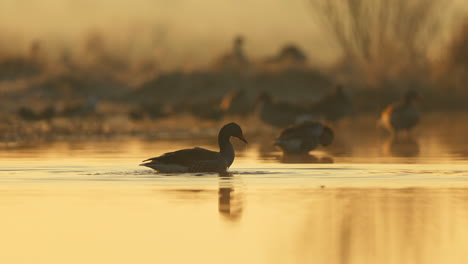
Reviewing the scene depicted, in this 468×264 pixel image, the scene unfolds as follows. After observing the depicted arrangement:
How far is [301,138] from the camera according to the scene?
65.9 ft

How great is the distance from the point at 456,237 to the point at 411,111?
21052mm

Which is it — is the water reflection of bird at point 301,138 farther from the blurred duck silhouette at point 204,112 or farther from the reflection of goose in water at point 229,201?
the blurred duck silhouette at point 204,112

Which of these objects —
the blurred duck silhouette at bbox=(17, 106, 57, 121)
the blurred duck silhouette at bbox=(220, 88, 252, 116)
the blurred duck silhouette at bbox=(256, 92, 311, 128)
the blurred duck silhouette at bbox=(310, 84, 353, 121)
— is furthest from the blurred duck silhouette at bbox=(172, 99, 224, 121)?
the blurred duck silhouette at bbox=(17, 106, 57, 121)

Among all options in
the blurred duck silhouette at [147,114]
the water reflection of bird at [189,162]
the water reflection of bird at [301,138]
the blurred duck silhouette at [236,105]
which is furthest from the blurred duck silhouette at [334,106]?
the water reflection of bird at [189,162]

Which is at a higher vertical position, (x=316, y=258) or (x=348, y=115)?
(x=348, y=115)

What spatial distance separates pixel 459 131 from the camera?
98.0 feet

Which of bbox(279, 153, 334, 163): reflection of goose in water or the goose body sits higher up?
the goose body

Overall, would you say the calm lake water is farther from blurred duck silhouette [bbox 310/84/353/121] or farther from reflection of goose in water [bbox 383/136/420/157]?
blurred duck silhouette [bbox 310/84/353/121]

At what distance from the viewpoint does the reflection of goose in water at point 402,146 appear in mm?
20038

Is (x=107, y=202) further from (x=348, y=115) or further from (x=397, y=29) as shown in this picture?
(x=397, y=29)

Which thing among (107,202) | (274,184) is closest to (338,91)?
(274,184)

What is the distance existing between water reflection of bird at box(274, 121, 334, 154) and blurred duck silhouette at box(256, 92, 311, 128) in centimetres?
1117

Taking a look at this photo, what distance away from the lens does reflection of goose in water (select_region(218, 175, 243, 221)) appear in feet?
33.2

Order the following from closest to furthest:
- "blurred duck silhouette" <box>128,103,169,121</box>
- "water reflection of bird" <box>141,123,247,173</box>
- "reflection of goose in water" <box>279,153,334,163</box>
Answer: "water reflection of bird" <box>141,123,247,173</box> → "reflection of goose in water" <box>279,153,334,163</box> → "blurred duck silhouette" <box>128,103,169,121</box>
